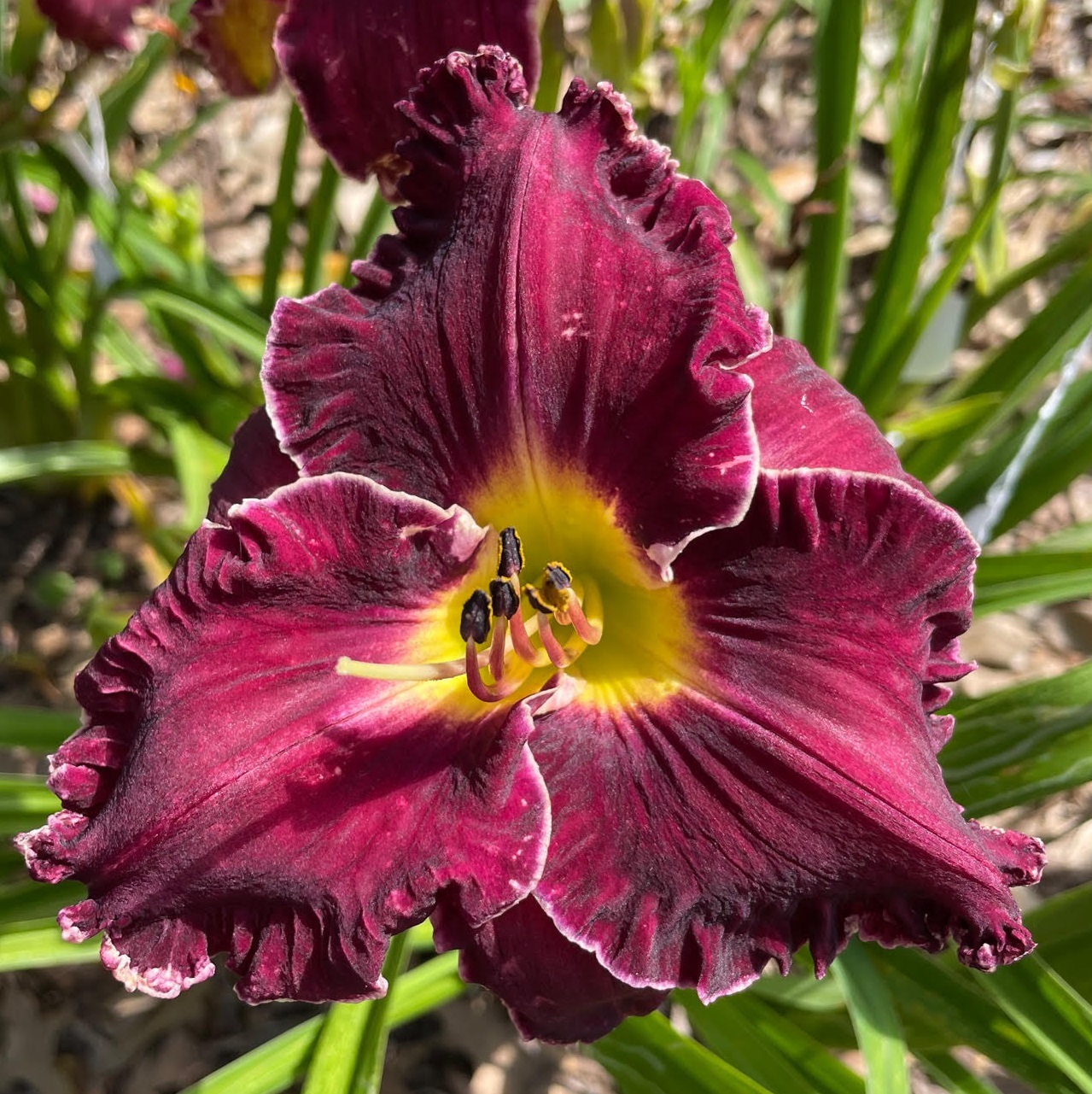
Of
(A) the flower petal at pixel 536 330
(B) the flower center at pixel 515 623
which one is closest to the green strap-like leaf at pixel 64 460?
(A) the flower petal at pixel 536 330

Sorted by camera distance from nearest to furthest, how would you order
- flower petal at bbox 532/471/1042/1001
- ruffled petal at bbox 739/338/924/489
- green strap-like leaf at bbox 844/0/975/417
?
flower petal at bbox 532/471/1042/1001 < ruffled petal at bbox 739/338/924/489 < green strap-like leaf at bbox 844/0/975/417

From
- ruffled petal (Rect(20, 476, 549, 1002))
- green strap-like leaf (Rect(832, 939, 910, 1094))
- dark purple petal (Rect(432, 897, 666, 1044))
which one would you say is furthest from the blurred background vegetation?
ruffled petal (Rect(20, 476, 549, 1002))

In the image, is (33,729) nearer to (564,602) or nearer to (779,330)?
(564,602)

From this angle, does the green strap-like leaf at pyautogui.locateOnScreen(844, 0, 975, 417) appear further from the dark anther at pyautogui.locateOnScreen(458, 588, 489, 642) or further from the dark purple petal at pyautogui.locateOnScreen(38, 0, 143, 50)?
the dark purple petal at pyautogui.locateOnScreen(38, 0, 143, 50)

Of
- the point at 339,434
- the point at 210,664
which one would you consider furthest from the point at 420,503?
the point at 210,664

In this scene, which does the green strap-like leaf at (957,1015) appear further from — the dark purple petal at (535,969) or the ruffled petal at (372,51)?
the ruffled petal at (372,51)

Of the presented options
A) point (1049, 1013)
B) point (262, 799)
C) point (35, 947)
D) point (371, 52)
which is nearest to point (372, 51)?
point (371, 52)

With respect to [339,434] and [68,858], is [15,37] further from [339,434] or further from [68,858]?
[68,858]
